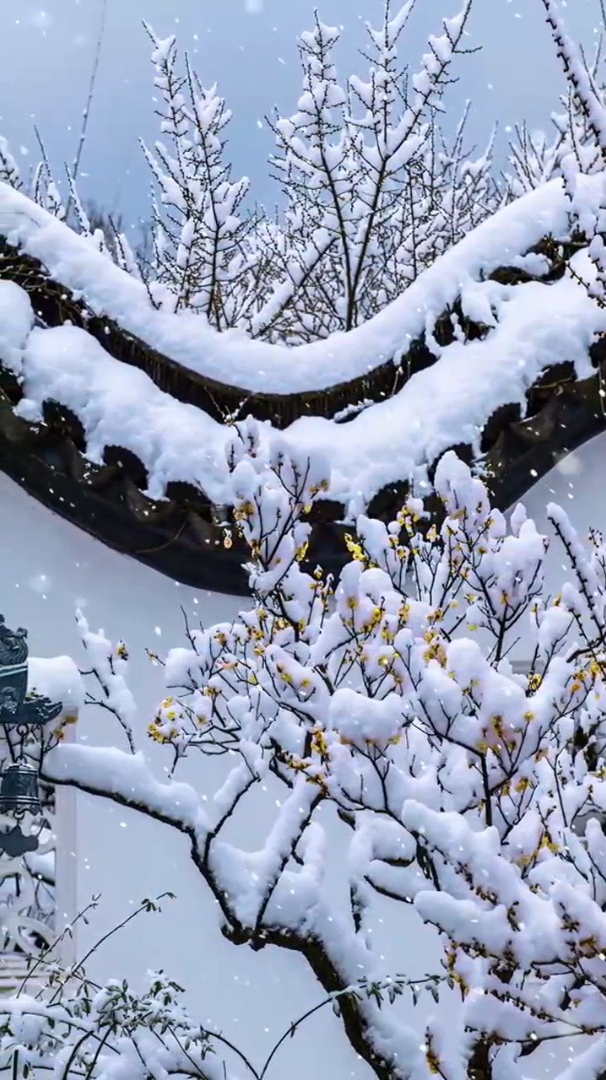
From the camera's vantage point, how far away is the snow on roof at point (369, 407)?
18.4ft

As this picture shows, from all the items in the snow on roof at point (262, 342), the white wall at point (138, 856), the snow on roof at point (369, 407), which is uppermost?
the snow on roof at point (262, 342)

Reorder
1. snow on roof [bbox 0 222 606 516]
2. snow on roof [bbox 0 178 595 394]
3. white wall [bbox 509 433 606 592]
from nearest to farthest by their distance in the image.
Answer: snow on roof [bbox 0 222 606 516] → snow on roof [bbox 0 178 595 394] → white wall [bbox 509 433 606 592]

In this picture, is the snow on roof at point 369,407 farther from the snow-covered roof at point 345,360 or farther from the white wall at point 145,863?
the white wall at point 145,863

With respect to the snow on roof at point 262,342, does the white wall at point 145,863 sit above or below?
below

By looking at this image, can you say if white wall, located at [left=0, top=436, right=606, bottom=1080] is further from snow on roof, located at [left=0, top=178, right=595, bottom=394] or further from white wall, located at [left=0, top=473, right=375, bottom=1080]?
snow on roof, located at [left=0, top=178, right=595, bottom=394]

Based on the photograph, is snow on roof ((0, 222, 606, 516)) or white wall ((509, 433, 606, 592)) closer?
snow on roof ((0, 222, 606, 516))

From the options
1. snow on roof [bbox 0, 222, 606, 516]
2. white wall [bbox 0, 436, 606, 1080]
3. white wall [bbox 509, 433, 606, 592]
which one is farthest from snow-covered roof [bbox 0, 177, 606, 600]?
white wall [bbox 0, 436, 606, 1080]

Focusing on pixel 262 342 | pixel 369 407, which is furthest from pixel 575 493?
pixel 262 342

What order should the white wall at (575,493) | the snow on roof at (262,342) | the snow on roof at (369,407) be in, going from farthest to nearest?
the white wall at (575,493)
the snow on roof at (262,342)
the snow on roof at (369,407)

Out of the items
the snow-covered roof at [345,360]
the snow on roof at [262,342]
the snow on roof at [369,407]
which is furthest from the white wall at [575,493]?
the snow on roof at [262,342]

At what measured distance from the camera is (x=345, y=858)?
5.76 m

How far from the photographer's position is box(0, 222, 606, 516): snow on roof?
5.62 metres

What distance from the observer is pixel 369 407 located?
5992 millimetres

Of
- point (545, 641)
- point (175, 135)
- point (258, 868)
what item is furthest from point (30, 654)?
point (175, 135)
